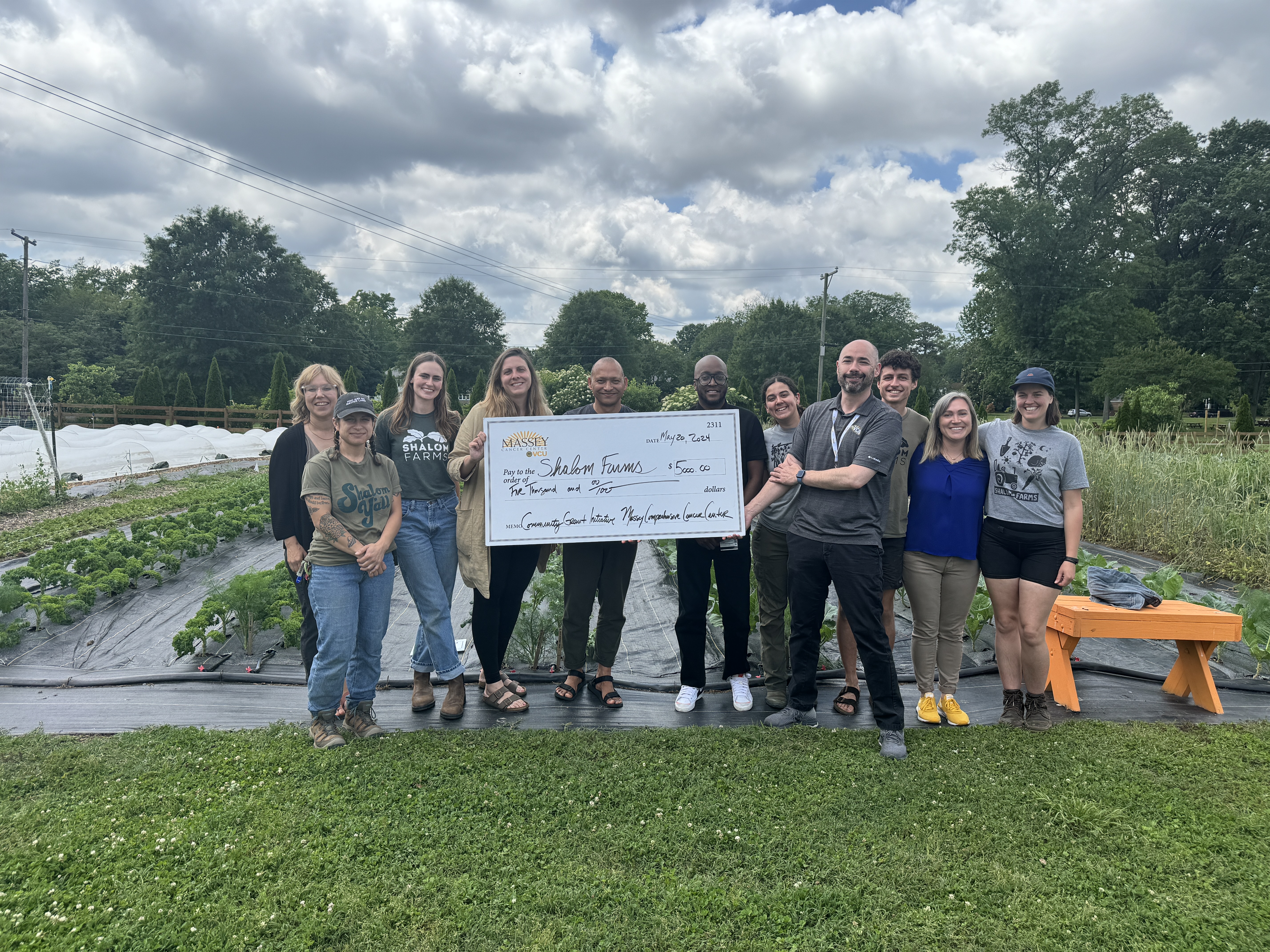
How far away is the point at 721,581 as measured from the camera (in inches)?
147

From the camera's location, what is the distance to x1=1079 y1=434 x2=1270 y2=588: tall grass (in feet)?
22.1

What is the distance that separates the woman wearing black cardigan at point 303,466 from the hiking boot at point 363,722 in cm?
36

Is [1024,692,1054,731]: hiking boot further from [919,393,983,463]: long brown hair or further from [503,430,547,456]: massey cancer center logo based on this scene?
[503,430,547,456]: massey cancer center logo

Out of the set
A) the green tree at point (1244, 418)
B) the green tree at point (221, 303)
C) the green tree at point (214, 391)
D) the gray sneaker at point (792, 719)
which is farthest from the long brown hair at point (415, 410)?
the green tree at point (221, 303)

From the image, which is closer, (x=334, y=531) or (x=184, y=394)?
(x=334, y=531)

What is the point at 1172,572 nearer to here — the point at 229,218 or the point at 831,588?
the point at 831,588

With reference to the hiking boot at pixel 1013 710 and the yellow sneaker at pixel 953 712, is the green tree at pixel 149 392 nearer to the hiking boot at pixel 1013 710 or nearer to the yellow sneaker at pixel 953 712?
the yellow sneaker at pixel 953 712

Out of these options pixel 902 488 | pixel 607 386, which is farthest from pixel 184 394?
pixel 902 488

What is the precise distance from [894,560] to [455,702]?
8.54 ft

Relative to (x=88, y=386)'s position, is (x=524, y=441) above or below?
below

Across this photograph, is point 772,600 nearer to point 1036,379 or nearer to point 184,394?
point 1036,379

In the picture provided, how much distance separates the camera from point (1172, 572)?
Answer: 4.81 metres

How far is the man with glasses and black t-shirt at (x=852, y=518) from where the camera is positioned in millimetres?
3242

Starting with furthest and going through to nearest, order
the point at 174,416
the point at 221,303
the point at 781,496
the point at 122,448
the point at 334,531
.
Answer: the point at 221,303
the point at 174,416
the point at 122,448
the point at 781,496
the point at 334,531
